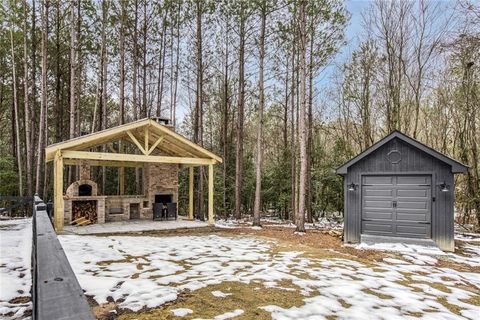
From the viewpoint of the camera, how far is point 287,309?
137 inches

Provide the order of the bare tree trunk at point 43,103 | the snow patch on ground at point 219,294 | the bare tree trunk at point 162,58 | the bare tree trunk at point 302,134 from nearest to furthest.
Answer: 1. the snow patch on ground at point 219,294
2. the bare tree trunk at point 302,134
3. the bare tree trunk at point 43,103
4. the bare tree trunk at point 162,58

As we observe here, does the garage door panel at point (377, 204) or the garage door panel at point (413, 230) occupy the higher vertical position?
the garage door panel at point (377, 204)

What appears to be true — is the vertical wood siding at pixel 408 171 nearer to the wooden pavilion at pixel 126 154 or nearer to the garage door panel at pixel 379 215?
the garage door panel at pixel 379 215

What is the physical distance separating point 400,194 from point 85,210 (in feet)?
32.2

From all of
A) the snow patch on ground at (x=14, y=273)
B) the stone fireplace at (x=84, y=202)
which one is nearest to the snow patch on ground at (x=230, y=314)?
the snow patch on ground at (x=14, y=273)

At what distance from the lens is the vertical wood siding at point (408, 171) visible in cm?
788

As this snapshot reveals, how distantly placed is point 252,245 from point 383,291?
3.78m

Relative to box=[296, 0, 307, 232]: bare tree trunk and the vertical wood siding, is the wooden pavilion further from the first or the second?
the vertical wood siding

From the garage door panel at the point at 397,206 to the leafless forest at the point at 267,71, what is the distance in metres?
3.51

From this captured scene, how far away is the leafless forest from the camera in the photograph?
12.8 m

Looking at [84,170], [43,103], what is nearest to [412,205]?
[84,170]

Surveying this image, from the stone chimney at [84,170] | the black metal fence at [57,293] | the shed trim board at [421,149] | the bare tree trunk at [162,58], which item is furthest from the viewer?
the bare tree trunk at [162,58]

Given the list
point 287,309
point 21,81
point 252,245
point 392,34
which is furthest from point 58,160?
point 392,34

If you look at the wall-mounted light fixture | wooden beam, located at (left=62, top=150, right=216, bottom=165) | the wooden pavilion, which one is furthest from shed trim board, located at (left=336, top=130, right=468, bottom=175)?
wooden beam, located at (left=62, top=150, right=216, bottom=165)
